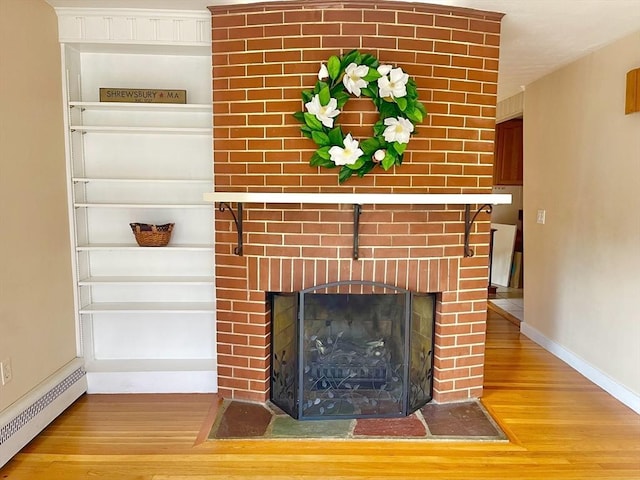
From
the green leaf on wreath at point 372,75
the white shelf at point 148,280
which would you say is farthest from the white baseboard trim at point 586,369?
the white shelf at point 148,280

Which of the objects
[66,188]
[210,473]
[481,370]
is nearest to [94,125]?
[66,188]

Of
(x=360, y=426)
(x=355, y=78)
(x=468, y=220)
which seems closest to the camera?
(x=355, y=78)

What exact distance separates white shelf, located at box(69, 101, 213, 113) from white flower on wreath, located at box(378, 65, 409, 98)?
3.16 ft

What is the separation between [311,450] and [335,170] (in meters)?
1.35

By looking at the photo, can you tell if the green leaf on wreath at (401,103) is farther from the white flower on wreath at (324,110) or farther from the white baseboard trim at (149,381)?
the white baseboard trim at (149,381)

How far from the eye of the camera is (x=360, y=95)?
2174 millimetres

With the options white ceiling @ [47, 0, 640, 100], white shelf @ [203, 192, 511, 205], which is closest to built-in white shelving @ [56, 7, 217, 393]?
white ceiling @ [47, 0, 640, 100]

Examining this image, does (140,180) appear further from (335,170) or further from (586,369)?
(586,369)

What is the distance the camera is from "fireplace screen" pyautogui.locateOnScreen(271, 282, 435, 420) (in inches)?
92.4

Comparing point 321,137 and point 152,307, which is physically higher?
point 321,137

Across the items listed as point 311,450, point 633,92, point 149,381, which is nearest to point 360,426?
point 311,450

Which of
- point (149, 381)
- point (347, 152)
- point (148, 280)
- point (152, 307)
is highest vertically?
point (347, 152)

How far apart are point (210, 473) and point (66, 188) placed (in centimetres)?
170

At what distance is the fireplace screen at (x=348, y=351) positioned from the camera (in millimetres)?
2348
